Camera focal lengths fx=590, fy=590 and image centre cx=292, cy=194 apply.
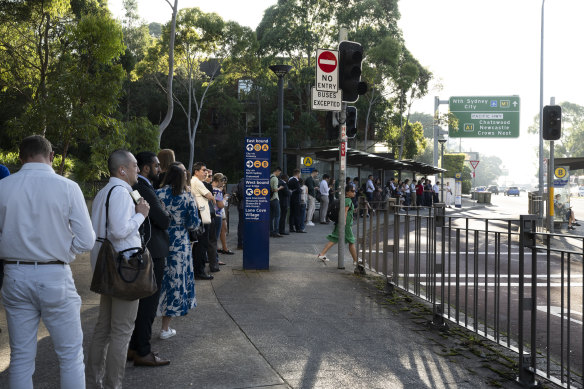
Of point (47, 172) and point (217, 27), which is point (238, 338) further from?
point (217, 27)

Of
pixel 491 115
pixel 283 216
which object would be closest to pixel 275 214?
pixel 283 216

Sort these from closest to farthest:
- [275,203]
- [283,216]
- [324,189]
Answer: [275,203] → [283,216] → [324,189]

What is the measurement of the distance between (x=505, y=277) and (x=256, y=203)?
4934mm

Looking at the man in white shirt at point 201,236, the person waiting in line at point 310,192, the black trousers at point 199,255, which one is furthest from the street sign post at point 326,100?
the person waiting in line at point 310,192

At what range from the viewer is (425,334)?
231 inches

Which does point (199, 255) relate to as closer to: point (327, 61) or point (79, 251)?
point (327, 61)

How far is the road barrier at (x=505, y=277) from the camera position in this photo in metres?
4.25

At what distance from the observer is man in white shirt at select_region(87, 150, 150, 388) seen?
386 centimetres

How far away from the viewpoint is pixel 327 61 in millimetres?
9633

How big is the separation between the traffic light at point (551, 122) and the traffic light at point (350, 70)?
8.97m

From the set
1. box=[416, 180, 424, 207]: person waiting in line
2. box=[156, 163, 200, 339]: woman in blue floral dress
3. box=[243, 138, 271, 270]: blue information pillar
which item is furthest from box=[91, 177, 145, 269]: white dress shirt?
box=[416, 180, 424, 207]: person waiting in line

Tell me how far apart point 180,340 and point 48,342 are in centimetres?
117

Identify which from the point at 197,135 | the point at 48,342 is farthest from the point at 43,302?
the point at 197,135

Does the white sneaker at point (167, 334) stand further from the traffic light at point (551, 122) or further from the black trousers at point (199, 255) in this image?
the traffic light at point (551, 122)
